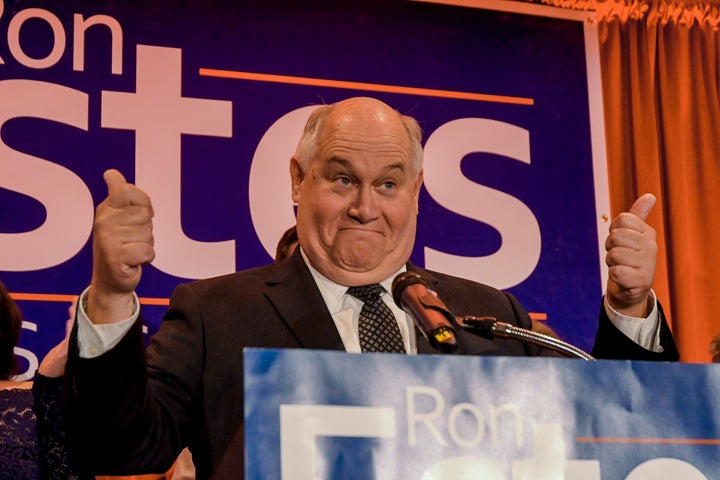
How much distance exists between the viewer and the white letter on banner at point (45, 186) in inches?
137

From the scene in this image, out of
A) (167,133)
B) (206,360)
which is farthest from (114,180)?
(167,133)

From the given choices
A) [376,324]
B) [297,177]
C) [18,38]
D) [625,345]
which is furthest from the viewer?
[18,38]

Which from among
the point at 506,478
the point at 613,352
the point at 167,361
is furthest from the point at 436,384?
the point at 167,361

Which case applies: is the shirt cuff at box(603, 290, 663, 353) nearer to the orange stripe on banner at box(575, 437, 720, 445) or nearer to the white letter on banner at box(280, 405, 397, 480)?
the orange stripe on banner at box(575, 437, 720, 445)

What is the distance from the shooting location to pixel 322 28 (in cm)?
405

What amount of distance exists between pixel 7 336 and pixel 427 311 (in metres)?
1.78

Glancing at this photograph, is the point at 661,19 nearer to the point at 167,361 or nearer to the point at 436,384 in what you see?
the point at 167,361

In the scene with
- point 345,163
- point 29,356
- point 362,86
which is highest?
point 362,86

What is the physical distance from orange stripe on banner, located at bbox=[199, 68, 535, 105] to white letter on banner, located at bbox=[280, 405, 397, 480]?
275 cm

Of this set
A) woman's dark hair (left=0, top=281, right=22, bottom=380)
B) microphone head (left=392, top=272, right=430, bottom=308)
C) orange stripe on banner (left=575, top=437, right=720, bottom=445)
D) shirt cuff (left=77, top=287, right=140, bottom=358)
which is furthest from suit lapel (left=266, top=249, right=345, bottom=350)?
woman's dark hair (left=0, top=281, right=22, bottom=380)

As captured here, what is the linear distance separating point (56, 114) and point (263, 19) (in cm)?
84

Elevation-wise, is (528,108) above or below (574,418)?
above

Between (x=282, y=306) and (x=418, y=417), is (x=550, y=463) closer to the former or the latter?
(x=418, y=417)

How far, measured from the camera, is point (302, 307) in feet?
6.51
